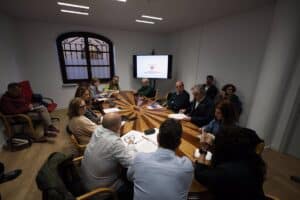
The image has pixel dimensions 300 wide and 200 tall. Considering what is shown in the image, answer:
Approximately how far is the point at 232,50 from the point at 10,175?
476 centimetres

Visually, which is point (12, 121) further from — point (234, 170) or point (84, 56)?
point (234, 170)

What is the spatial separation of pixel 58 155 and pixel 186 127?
4.54ft

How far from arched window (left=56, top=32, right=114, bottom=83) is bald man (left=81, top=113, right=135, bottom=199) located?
4265 millimetres

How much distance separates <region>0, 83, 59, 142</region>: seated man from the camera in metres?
2.64

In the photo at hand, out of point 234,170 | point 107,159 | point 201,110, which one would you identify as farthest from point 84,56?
point 234,170

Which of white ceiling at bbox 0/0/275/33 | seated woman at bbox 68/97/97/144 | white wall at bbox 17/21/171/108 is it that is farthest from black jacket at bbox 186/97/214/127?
white wall at bbox 17/21/171/108

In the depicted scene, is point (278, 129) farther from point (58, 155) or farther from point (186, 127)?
point (58, 155)

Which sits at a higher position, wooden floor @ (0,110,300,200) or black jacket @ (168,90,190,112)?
black jacket @ (168,90,190,112)

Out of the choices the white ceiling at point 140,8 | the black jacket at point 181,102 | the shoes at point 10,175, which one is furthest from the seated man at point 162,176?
the white ceiling at point 140,8

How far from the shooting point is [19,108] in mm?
2777

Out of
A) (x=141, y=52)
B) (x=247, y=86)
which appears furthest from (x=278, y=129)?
Answer: (x=141, y=52)

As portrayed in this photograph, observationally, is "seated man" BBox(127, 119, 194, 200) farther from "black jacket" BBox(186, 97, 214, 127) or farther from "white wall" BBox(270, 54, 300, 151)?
"white wall" BBox(270, 54, 300, 151)

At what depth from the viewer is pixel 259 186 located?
0.92 meters

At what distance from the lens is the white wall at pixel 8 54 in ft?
9.97
